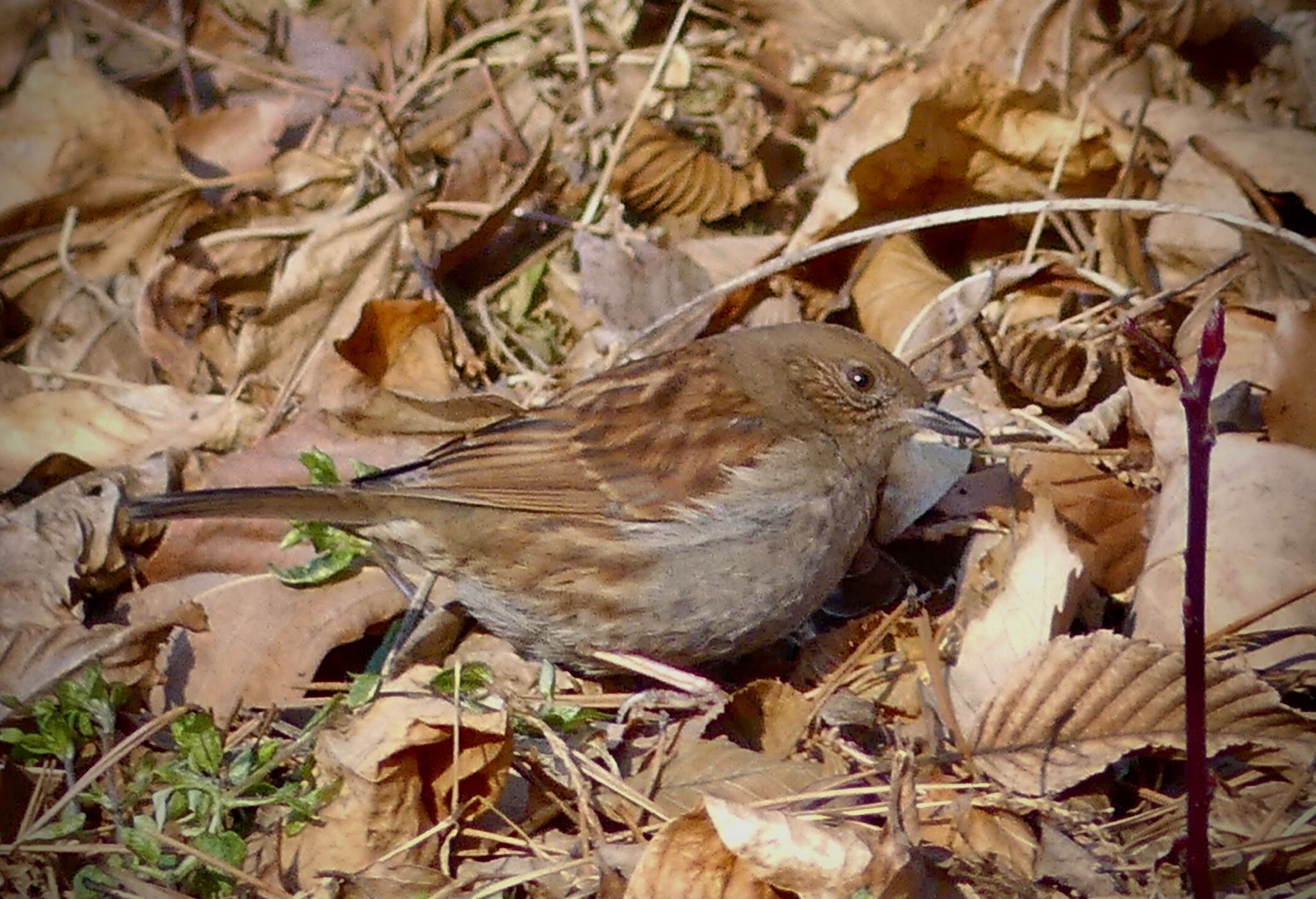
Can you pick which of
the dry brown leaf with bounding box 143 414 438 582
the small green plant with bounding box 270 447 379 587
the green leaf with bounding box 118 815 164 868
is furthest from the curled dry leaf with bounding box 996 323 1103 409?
the green leaf with bounding box 118 815 164 868

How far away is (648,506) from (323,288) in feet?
4.90

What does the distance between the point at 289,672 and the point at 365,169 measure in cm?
195

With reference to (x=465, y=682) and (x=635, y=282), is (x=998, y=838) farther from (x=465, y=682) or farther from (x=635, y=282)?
(x=635, y=282)

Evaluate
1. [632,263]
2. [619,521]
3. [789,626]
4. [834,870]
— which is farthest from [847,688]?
[632,263]

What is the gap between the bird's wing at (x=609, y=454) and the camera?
3.13 metres

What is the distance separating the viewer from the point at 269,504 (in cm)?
301

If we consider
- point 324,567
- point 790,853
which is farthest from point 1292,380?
point 324,567

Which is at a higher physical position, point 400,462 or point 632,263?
point 632,263

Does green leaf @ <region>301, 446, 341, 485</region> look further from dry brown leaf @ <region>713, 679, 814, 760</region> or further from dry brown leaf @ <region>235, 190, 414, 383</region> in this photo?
dry brown leaf @ <region>713, 679, 814, 760</region>

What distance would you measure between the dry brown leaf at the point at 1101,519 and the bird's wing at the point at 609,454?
694 millimetres

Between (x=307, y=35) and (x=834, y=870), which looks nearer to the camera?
(x=834, y=870)

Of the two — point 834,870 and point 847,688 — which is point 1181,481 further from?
point 834,870

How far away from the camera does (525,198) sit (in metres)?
4.36

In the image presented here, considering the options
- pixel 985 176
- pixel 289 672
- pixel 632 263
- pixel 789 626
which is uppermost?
pixel 985 176
